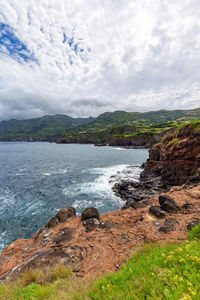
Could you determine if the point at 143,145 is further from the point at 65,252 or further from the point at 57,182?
the point at 65,252

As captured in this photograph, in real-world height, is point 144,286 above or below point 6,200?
above

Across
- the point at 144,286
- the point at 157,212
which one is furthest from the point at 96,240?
the point at 144,286

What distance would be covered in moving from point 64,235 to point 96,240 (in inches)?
115

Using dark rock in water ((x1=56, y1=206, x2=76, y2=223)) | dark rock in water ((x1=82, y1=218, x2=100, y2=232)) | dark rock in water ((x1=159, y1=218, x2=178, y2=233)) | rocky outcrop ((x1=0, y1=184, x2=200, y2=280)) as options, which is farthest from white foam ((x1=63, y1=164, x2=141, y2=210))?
dark rock in water ((x1=159, y1=218, x2=178, y2=233))

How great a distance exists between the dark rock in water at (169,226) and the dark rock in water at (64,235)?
6561mm

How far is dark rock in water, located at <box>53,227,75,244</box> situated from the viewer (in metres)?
9.66

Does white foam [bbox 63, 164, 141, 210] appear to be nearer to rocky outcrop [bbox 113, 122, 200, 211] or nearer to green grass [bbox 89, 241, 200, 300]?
rocky outcrop [bbox 113, 122, 200, 211]

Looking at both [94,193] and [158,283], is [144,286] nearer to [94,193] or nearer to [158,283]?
[158,283]

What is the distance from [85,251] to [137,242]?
10.6ft

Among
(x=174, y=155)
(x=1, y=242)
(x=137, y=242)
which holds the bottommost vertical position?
(x=1, y=242)

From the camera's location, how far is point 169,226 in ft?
28.8

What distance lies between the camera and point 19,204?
2280 cm

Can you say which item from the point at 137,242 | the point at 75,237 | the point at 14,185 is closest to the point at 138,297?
the point at 137,242

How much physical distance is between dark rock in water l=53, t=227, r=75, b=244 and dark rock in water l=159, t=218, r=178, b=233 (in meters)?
6.56
